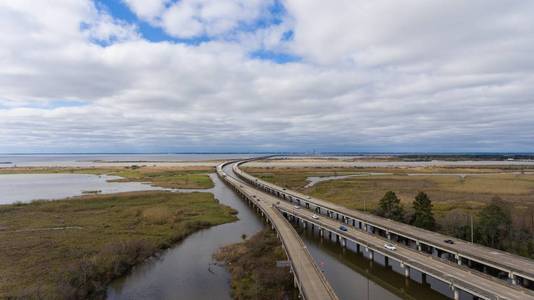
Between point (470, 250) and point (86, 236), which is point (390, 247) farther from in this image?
point (86, 236)

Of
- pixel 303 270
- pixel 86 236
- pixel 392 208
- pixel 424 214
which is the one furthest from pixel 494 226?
pixel 86 236

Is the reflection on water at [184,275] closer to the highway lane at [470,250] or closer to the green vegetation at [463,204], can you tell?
the highway lane at [470,250]

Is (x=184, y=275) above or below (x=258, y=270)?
below

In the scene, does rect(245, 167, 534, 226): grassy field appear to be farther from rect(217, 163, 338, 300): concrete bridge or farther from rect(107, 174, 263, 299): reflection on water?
rect(107, 174, 263, 299): reflection on water

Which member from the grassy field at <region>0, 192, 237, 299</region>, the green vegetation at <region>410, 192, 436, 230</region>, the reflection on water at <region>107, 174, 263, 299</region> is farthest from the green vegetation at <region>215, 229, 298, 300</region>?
the green vegetation at <region>410, 192, 436, 230</region>

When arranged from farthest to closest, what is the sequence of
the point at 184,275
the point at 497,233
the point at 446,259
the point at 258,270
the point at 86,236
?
the point at 86,236
the point at 497,233
the point at 446,259
the point at 184,275
the point at 258,270

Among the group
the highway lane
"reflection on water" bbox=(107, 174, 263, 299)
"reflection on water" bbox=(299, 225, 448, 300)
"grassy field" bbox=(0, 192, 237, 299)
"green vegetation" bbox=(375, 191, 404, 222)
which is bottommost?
"reflection on water" bbox=(299, 225, 448, 300)

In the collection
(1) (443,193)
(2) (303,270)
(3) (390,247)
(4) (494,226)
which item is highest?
(4) (494,226)

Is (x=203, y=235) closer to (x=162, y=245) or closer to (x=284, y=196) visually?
(x=162, y=245)
